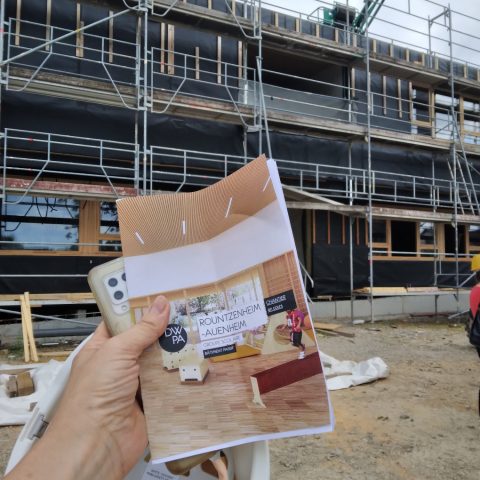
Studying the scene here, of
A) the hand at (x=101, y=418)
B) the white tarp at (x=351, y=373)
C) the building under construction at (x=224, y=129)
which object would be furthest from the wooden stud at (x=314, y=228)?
the hand at (x=101, y=418)

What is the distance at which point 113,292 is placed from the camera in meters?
1.12

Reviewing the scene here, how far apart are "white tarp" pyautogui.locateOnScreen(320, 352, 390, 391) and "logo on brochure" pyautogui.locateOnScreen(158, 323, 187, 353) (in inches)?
181

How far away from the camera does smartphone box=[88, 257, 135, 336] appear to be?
1.12 meters

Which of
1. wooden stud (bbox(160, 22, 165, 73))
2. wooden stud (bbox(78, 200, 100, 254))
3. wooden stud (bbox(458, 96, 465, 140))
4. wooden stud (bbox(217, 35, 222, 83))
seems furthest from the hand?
wooden stud (bbox(458, 96, 465, 140))

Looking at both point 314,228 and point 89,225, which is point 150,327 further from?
point 314,228

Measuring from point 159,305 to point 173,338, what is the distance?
9 cm

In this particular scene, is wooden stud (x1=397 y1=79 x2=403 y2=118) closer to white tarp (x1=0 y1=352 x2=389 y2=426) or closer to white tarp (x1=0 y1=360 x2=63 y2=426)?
white tarp (x1=0 y1=352 x2=389 y2=426)

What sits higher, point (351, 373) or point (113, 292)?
point (113, 292)

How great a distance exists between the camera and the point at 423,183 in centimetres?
1285

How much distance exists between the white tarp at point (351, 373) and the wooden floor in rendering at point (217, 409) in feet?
15.0

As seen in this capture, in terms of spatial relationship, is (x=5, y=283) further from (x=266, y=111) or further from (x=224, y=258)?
(x=224, y=258)

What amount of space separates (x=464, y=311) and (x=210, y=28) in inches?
387

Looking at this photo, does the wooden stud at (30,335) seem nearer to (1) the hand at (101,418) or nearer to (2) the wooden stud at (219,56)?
(1) the hand at (101,418)

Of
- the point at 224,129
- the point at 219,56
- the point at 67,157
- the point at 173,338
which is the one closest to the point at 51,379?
the point at 173,338
